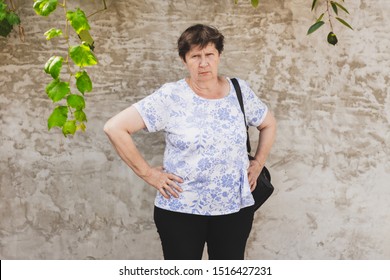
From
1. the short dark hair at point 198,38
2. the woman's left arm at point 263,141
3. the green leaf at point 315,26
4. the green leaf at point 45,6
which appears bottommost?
the woman's left arm at point 263,141

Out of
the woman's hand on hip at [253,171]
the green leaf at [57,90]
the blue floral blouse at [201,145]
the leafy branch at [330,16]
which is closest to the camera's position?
the blue floral blouse at [201,145]

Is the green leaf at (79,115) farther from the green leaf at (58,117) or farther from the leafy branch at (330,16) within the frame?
the leafy branch at (330,16)

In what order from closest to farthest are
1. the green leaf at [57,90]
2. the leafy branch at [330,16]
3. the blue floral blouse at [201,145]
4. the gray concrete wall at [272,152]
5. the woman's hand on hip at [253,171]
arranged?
the blue floral blouse at [201,145] < the green leaf at [57,90] < the woman's hand on hip at [253,171] < the leafy branch at [330,16] < the gray concrete wall at [272,152]

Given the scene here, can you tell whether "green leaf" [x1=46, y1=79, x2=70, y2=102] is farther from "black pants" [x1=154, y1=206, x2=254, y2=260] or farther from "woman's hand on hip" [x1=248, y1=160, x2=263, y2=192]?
"woman's hand on hip" [x1=248, y1=160, x2=263, y2=192]

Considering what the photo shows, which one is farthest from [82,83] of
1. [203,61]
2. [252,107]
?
[252,107]

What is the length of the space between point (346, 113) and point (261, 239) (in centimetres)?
76

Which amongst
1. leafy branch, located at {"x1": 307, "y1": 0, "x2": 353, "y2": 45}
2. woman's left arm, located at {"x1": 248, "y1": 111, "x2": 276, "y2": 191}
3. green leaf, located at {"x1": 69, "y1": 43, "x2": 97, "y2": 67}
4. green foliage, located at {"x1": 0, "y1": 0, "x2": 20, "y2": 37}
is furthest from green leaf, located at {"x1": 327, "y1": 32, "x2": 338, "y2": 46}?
green foliage, located at {"x1": 0, "y1": 0, "x2": 20, "y2": 37}

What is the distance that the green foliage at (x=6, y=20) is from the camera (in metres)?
3.01

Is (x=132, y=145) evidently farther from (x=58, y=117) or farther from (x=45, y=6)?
(x=45, y=6)

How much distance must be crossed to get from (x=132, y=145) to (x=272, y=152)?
2.86ft

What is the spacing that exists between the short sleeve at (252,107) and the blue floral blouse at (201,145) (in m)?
0.11

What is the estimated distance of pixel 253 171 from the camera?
114 inches

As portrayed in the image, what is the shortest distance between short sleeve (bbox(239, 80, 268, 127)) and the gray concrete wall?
1.23ft

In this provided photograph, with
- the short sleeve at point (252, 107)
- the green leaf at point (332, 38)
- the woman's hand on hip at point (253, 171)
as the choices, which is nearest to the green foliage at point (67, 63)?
the short sleeve at point (252, 107)
